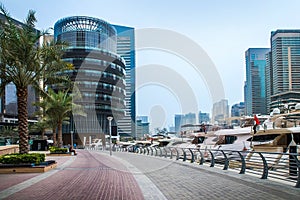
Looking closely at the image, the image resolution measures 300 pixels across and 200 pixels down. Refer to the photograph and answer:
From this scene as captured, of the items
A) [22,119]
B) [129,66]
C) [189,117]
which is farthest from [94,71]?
[22,119]

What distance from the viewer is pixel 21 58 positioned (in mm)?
17844

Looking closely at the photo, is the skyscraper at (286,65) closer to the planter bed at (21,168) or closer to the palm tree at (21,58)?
the palm tree at (21,58)

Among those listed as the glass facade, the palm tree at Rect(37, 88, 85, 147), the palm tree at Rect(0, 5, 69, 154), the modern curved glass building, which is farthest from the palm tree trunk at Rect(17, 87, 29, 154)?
the modern curved glass building

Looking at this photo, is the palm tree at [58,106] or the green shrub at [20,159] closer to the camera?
the green shrub at [20,159]

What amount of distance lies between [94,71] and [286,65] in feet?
Answer: 173

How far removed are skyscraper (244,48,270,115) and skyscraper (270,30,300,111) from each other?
13.7 ft

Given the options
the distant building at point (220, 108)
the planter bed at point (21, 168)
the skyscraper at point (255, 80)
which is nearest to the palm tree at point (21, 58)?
the planter bed at point (21, 168)

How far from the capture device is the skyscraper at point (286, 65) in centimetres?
5856

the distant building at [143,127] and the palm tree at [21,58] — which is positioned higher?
the palm tree at [21,58]

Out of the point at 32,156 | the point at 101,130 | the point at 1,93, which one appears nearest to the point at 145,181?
the point at 32,156

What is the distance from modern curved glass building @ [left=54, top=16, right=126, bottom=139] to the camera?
9350cm

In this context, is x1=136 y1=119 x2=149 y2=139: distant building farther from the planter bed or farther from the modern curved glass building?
the modern curved glass building

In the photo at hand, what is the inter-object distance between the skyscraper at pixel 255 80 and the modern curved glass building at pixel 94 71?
39059mm

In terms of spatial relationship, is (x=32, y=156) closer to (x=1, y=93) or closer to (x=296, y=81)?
(x=1, y=93)
